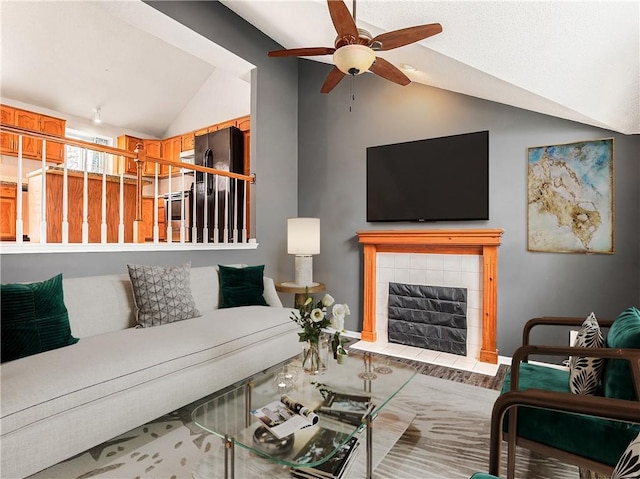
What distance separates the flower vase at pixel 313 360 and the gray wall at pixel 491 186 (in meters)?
2.25

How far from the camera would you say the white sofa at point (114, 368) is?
1528mm

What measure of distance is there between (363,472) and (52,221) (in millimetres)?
2922

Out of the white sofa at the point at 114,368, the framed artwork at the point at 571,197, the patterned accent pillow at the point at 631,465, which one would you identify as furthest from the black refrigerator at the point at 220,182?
the patterned accent pillow at the point at 631,465

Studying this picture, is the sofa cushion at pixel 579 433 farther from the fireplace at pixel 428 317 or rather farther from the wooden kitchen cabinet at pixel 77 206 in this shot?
the wooden kitchen cabinet at pixel 77 206

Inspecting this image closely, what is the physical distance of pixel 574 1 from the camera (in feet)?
5.87

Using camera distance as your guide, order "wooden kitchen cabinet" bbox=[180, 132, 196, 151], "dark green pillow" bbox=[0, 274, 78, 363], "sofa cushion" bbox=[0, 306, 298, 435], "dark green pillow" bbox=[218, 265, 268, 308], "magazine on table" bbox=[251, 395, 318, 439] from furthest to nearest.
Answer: "wooden kitchen cabinet" bbox=[180, 132, 196, 151]
"dark green pillow" bbox=[218, 265, 268, 308]
"dark green pillow" bbox=[0, 274, 78, 363]
"sofa cushion" bbox=[0, 306, 298, 435]
"magazine on table" bbox=[251, 395, 318, 439]

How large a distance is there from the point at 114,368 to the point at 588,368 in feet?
7.47

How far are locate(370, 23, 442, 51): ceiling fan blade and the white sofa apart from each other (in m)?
2.17

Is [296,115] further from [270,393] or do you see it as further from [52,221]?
[270,393]

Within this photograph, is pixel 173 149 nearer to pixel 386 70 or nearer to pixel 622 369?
pixel 386 70

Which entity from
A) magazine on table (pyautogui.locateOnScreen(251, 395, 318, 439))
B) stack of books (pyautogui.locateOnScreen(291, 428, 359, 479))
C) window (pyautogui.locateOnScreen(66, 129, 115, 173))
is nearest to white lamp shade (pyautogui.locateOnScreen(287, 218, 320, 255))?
magazine on table (pyautogui.locateOnScreen(251, 395, 318, 439))

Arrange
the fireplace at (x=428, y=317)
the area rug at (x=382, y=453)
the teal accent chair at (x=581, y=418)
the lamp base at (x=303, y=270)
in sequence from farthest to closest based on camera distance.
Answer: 1. the lamp base at (x=303, y=270)
2. the fireplace at (x=428, y=317)
3. the area rug at (x=382, y=453)
4. the teal accent chair at (x=581, y=418)

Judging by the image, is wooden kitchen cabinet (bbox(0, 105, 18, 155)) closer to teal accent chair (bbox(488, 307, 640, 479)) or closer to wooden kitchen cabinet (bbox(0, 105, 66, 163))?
wooden kitchen cabinet (bbox(0, 105, 66, 163))

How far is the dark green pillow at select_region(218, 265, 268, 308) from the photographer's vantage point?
3.23m
